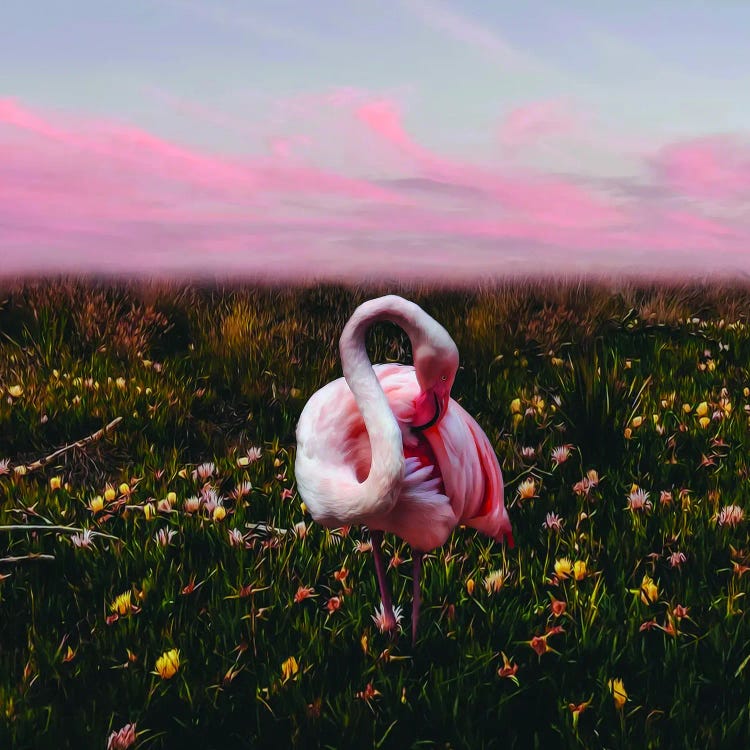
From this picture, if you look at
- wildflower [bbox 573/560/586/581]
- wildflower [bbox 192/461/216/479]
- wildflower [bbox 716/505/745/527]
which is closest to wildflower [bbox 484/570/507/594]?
wildflower [bbox 573/560/586/581]

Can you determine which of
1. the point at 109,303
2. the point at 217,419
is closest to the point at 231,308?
the point at 109,303

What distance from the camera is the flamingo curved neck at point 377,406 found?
266 cm

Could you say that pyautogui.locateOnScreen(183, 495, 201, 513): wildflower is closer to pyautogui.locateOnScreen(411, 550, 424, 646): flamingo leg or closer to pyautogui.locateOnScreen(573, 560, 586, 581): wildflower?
pyautogui.locateOnScreen(411, 550, 424, 646): flamingo leg

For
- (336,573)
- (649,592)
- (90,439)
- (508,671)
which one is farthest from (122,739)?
(90,439)

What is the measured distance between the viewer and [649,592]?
3322 millimetres

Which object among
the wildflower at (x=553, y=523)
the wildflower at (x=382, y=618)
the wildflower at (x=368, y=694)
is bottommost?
the wildflower at (x=368, y=694)

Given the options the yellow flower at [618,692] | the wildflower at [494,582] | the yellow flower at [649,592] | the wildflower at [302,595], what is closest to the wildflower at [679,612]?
the yellow flower at [649,592]

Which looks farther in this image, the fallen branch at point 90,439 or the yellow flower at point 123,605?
the fallen branch at point 90,439

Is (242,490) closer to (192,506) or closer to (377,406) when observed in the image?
(192,506)

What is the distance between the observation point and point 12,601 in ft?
11.3

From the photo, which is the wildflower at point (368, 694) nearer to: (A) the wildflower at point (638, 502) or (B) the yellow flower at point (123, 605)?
(B) the yellow flower at point (123, 605)

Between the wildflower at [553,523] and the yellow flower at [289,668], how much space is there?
1.59 meters

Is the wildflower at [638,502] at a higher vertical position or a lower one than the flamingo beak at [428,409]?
lower

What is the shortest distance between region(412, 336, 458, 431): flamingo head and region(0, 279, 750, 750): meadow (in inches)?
36.3
